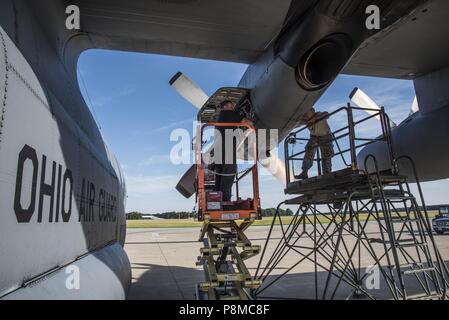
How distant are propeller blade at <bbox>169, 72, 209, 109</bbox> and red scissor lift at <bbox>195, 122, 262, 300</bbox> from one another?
9.55ft

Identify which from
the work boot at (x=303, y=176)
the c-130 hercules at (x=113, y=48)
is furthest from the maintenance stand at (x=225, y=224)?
the work boot at (x=303, y=176)

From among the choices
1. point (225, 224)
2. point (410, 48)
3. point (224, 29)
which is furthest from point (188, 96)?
point (410, 48)

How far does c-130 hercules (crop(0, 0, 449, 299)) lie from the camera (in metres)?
2.64

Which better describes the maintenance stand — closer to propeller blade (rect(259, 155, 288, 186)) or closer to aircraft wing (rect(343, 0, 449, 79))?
aircraft wing (rect(343, 0, 449, 79))

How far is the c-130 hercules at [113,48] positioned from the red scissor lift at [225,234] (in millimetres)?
1237

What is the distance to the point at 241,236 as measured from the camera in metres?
6.00

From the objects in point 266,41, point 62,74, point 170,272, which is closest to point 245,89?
point 266,41

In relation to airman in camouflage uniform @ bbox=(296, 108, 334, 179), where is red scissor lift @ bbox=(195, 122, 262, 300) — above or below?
below

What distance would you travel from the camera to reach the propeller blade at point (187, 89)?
28.6 feet

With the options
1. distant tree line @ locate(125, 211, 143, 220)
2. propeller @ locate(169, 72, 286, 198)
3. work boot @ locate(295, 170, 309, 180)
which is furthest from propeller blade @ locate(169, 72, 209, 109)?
distant tree line @ locate(125, 211, 143, 220)

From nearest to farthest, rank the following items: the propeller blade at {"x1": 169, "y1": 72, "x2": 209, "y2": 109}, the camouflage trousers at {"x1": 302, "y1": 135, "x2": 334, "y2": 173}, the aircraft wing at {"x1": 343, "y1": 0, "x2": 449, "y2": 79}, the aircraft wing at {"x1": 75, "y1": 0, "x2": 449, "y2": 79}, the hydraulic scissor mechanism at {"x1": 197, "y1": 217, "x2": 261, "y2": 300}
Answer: the hydraulic scissor mechanism at {"x1": 197, "y1": 217, "x2": 261, "y2": 300}
the aircraft wing at {"x1": 75, "y1": 0, "x2": 449, "y2": 79}
the aircraft wing at {"x1": 343, "y1": 0, "x2": 449, "y2": 79}
the camouflage trousers at {"x1": 302, "y1": 135, "x2": 334, "y2": 173}
the propeller blade at {"x1": 169, "y1": 72, "x2": 209, "y2": 109}

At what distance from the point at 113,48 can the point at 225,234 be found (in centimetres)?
435

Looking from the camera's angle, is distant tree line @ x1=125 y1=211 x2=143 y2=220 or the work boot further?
distant tree line @ x1=125 y1=211 x2=143 y2=220
